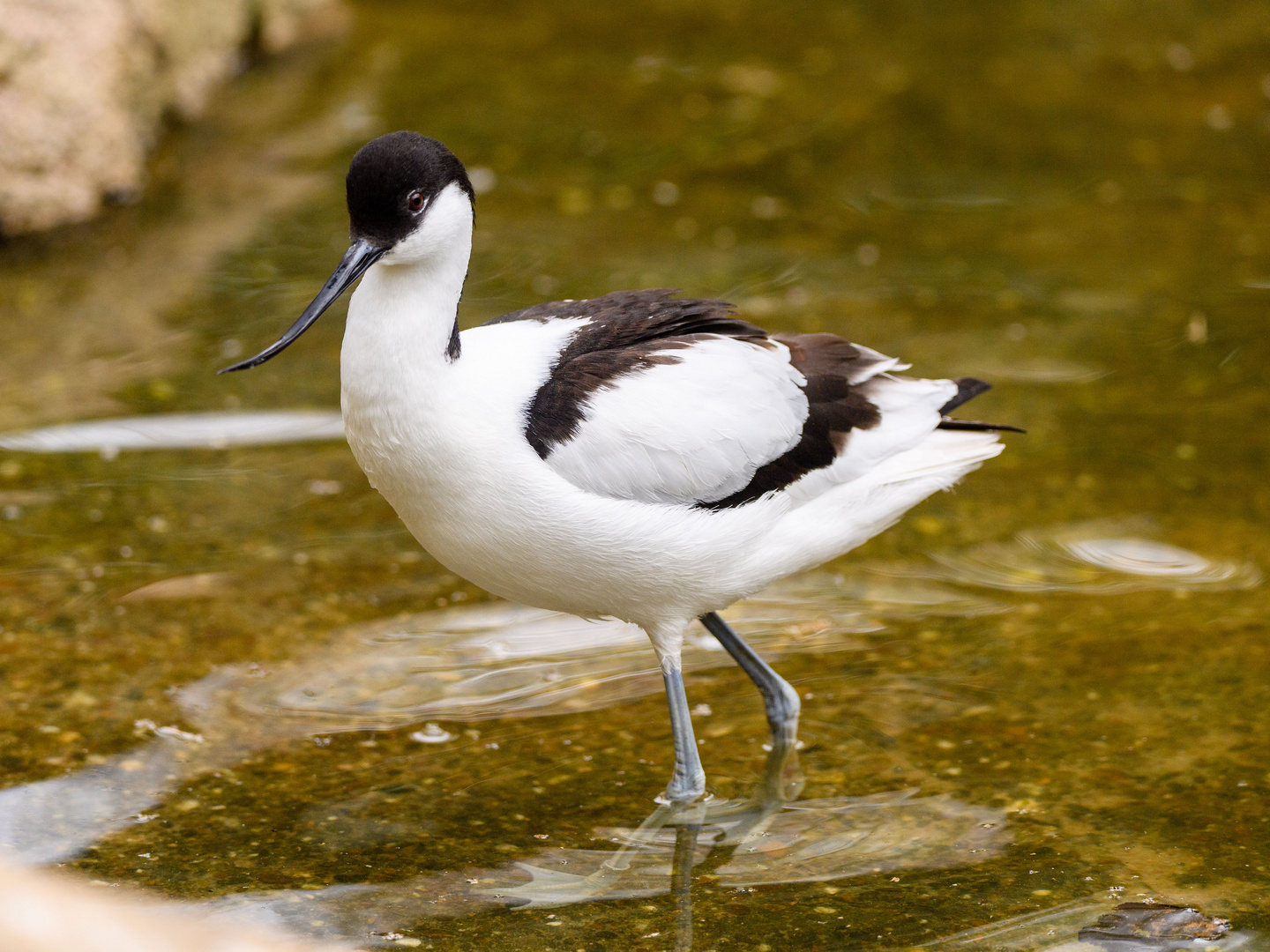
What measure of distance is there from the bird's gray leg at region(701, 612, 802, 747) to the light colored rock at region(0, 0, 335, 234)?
526 cm

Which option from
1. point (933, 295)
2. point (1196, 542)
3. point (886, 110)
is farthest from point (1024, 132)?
point (1196, 542)

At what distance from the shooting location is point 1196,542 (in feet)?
19.0

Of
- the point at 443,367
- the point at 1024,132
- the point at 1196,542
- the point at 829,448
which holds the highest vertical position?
the point at 1024,132

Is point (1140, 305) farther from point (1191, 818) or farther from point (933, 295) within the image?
point (1191, 818)

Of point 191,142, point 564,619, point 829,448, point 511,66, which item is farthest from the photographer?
point 511,66

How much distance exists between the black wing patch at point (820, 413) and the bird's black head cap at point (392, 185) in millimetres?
1223

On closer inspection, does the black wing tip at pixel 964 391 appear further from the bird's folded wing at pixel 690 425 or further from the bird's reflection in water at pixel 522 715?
the bird's reflection in water at pixel 522 715

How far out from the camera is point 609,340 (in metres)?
4.32

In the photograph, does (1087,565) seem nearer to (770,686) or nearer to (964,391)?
(964,391)

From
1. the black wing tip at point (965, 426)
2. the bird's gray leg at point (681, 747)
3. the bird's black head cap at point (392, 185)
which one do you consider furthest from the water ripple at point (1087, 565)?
the bird's black head cap at point (392, 185)

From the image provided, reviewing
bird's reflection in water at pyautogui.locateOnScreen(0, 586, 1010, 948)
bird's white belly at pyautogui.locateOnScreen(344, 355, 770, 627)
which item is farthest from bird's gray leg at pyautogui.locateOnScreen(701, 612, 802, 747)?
bird's white belly at pyautogui.locateOnScreen(344, 355, 770, 627)

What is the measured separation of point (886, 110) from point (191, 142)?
4502 millimetres

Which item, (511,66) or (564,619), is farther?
(511,66)

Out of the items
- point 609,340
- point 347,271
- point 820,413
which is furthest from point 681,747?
point 347,271
